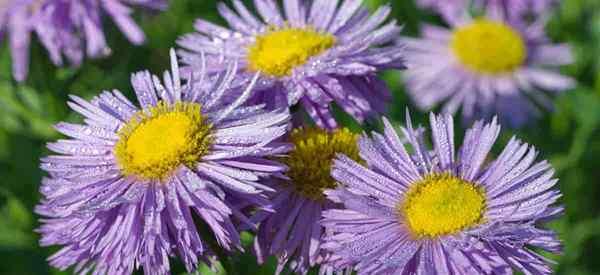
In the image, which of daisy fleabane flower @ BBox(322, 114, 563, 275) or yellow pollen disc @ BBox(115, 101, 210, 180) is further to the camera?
yellow pollen disc @ BBox(115, 101, 210, 180)

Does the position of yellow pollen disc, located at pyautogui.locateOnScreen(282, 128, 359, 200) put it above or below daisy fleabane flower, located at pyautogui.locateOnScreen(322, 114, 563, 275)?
above

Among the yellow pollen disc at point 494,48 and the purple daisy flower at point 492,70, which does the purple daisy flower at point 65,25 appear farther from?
the yellow pollen disc at point 494,48

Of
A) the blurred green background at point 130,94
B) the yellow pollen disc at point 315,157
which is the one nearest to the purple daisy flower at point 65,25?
the blurred green background at point 130,94

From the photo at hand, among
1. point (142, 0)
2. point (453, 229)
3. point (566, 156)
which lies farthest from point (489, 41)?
point (453, 229)

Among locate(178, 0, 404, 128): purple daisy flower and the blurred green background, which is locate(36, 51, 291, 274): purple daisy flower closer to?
locate(178, 0, 404, 128): purple daisy flower

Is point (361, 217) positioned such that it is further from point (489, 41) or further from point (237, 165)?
point (489, 41)

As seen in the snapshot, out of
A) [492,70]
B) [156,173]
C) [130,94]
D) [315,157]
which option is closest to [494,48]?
[492,70]

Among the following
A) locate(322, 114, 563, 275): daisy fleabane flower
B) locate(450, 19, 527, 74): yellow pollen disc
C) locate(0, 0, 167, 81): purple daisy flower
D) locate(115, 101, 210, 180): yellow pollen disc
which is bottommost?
locate(322, 114, 563, 275): daisy fleabane flower

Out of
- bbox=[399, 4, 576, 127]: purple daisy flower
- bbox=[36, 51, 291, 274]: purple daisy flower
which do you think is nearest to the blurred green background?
bbox=[399, 4, 576, 127]: purple daisy flower
